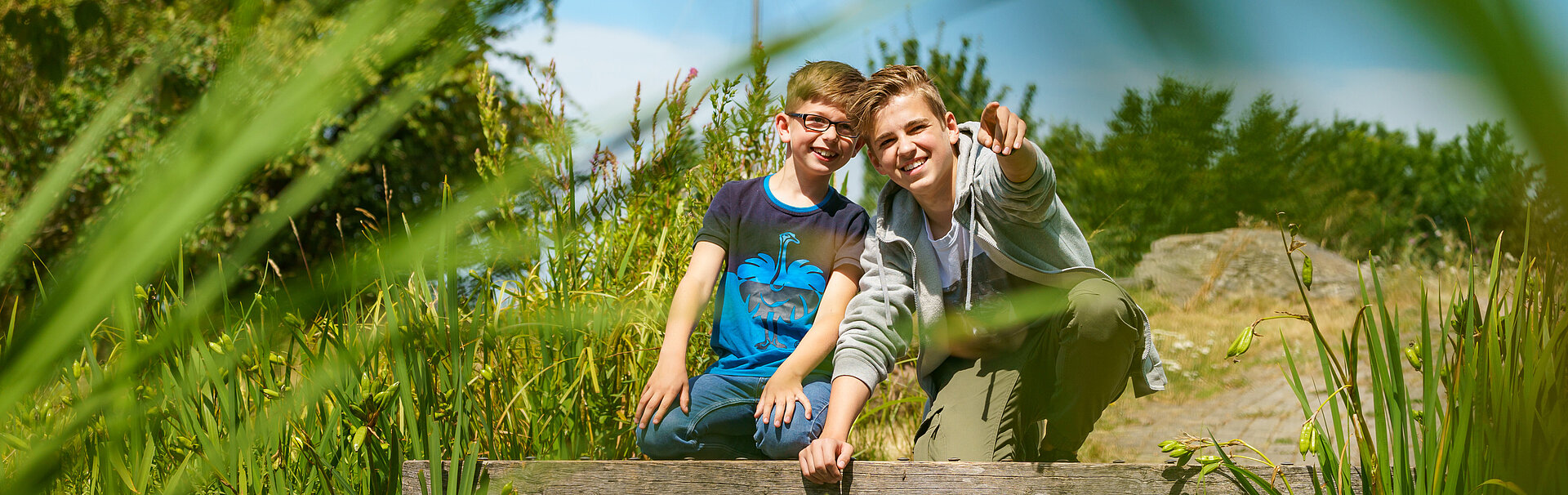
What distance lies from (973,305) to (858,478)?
0.46 m

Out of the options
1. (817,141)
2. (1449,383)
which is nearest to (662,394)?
(817,141)

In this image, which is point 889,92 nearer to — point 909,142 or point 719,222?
point 909,142

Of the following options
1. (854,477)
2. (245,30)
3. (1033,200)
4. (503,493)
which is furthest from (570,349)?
(245,30)

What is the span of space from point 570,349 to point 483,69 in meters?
0.51

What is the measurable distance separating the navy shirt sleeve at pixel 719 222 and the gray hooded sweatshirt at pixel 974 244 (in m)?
0.25

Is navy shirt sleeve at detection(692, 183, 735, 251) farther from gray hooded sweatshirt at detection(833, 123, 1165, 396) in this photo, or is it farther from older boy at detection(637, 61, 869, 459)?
gray hooded sweatshirt at detection(833, 123, 1165, 396)

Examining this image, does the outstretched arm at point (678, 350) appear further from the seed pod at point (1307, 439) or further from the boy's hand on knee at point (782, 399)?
the seed pod at point (1307, 439)

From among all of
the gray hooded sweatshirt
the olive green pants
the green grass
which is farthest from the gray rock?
the olive green pants

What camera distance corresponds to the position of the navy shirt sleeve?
1630 millimetres

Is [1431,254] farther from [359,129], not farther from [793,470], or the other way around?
[793,470]

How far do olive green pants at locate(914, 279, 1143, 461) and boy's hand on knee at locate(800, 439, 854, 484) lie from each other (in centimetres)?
46

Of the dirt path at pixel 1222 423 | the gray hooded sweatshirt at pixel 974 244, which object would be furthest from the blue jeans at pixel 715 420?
the dirt path at pixel 1222 423

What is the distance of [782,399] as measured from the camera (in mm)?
1378

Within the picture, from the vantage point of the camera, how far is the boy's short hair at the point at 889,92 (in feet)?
4.35
